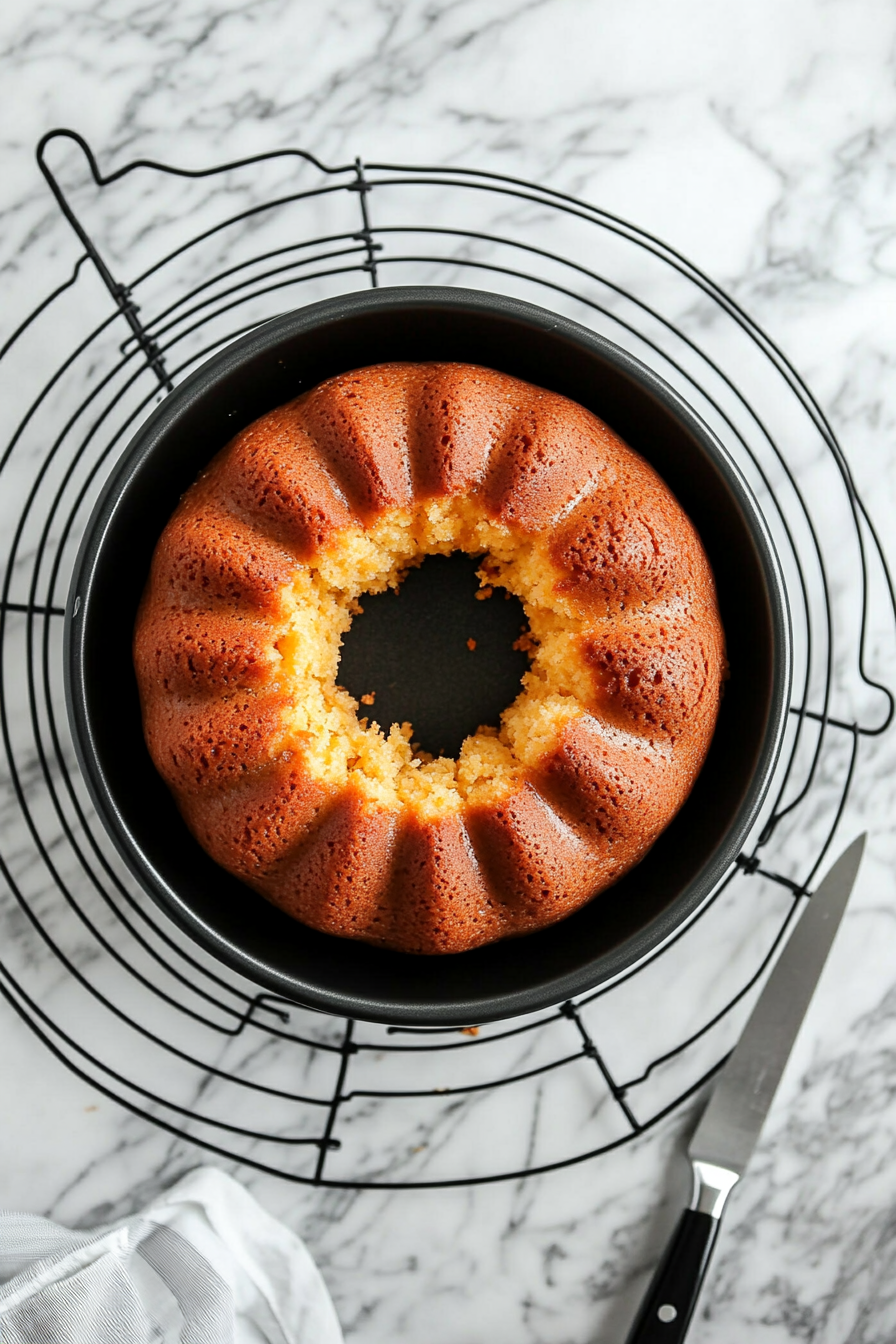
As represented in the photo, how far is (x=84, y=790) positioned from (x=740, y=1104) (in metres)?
1.62

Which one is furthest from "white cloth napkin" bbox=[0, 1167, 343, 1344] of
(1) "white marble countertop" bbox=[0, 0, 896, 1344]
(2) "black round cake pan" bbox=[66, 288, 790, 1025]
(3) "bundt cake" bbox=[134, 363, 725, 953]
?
Answer: (3) "bundt cake" bbox=[134, 363, 725, 953]

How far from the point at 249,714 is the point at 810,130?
1862 millimetres

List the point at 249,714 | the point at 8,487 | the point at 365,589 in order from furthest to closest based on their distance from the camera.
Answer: the point at 8,487, the point at 365,589, the point at 249,714

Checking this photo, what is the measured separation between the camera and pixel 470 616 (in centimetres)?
226

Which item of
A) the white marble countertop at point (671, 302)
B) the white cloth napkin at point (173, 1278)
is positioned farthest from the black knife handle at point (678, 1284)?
the white cloth napkin at point (173, 1278)

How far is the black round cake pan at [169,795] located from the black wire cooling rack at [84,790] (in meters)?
0.25

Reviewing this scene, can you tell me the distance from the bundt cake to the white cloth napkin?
790mm

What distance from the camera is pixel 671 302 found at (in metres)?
2.37

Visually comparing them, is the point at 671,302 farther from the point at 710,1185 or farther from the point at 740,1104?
the point at 710,1185

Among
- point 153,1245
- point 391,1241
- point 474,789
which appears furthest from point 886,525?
point 153,1245

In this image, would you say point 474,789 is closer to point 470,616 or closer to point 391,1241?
point 470,616

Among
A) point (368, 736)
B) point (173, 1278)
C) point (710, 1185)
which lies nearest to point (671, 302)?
point (368, 736)

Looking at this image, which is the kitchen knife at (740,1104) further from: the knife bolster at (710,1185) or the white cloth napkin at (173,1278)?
the white cloth napkin at (173,1278)

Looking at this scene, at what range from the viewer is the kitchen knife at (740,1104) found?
2254 millimetres
